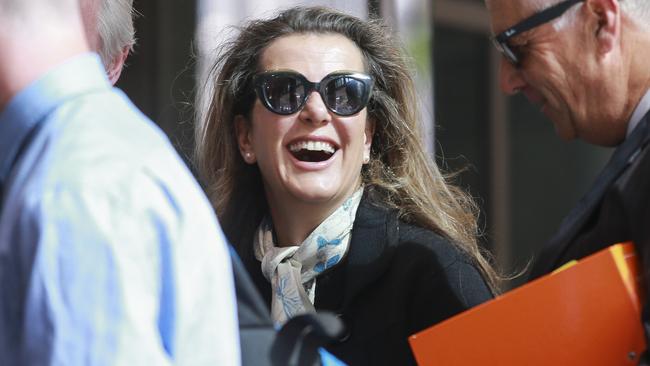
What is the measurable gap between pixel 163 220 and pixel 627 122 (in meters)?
1.25

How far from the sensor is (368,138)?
10.2 feet

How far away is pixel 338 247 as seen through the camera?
2.86 metres

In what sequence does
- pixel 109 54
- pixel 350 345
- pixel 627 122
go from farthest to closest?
pixel 350 345
pixel 109 54
pixel 627 122

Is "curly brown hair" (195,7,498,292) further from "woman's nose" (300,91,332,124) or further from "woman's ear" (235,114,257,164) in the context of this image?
"woman's nose" (300,91,332,124)

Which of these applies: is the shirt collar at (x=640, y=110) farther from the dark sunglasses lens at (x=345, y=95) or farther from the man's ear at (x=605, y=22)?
the dark sunglasses lens at (x=345, y=95)

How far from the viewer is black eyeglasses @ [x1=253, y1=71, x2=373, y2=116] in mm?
2871

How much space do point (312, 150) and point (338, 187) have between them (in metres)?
0.13

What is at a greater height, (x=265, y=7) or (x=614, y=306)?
(x=265, y=7)

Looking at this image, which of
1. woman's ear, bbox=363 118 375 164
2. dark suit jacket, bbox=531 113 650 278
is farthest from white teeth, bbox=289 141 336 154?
dark suit jacket, bbox=531 113 650 278

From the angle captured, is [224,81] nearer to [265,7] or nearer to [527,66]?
[527,66]

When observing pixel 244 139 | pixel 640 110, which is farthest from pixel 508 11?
pixel 244 139

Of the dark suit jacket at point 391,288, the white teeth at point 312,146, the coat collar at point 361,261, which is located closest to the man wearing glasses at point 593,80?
the dark suit jacket at point 391,288

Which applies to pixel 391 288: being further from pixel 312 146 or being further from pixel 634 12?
pixel 634 12

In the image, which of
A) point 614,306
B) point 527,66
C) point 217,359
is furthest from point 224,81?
point 217,359
